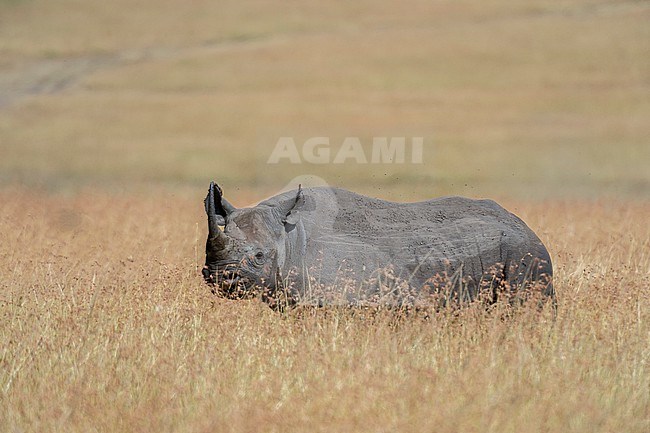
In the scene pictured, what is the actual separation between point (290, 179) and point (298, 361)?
20.8m

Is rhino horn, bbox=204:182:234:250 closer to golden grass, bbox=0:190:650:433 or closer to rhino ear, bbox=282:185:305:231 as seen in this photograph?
golden grass, bbox=0:190:650:433

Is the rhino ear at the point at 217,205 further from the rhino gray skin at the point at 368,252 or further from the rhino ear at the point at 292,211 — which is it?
the rhino ear at the point at 292,211

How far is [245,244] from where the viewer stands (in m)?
7.36

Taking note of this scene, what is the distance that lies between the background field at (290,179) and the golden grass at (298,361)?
0.03 metres

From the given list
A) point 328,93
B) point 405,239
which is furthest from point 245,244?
point 328,93

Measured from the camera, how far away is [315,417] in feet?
17.9

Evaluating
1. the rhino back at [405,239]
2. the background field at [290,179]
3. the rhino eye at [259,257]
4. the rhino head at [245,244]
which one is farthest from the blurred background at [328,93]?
the rhino eye at [259,257]

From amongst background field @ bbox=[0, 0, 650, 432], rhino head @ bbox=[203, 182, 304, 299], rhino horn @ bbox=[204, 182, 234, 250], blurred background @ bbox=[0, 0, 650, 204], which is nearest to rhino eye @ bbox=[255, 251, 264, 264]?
rhino head @ bbox=[203, 182, 304, 299]

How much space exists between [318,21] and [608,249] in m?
51.1

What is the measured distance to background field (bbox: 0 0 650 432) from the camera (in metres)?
5.89

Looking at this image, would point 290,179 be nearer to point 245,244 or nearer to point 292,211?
point 292,211

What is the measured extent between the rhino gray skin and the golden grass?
0.77 ft

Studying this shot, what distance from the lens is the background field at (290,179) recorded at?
5.89 meters

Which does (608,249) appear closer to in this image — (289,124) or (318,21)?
(289,124)
